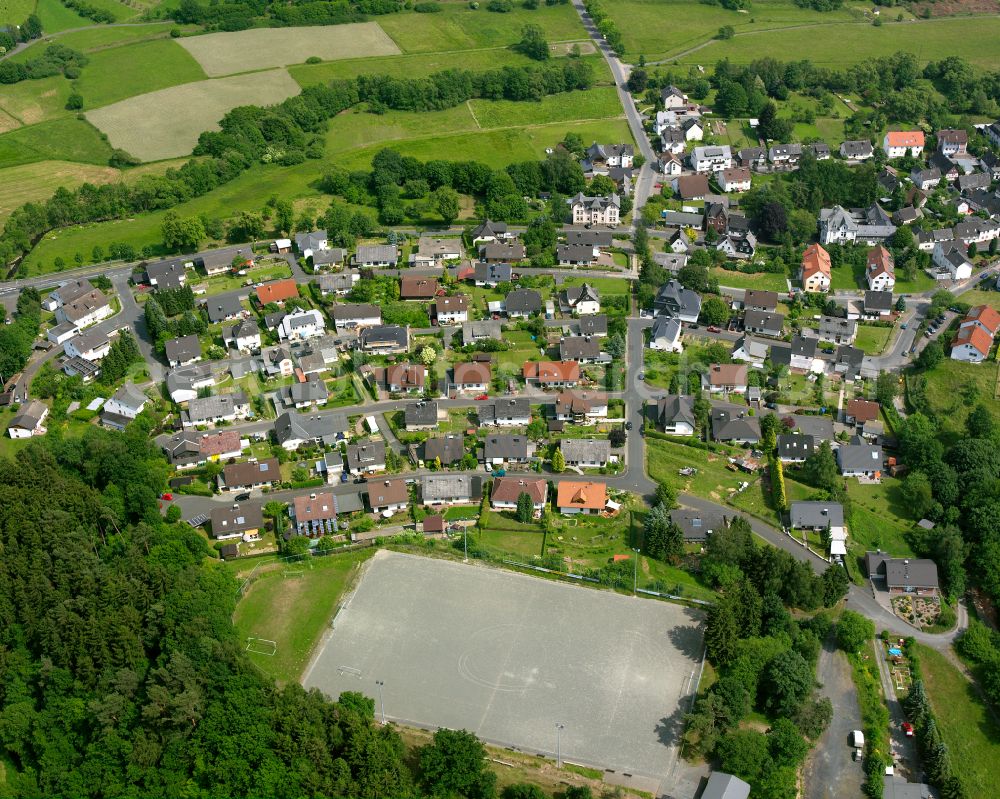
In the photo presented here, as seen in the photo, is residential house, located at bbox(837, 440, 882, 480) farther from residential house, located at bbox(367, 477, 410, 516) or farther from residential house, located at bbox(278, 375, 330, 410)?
residential house, located at bbox(278, 375, 330, 410)

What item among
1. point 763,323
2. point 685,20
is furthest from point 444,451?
point 685,20

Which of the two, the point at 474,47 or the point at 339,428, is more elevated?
the point at 474,47

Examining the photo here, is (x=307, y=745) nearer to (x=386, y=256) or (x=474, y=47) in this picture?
(x=386, y=256)

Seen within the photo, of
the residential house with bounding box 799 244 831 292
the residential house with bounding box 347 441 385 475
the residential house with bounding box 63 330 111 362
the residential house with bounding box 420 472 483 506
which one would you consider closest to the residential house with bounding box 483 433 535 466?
the residential house with bounding box 420 472 483 506

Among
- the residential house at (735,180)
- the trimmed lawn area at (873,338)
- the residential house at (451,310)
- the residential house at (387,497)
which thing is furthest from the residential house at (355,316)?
the residential house at (735,180)

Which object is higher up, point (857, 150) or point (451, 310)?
point (857, 150)

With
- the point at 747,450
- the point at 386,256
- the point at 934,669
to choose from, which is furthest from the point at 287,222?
the point at 934,669

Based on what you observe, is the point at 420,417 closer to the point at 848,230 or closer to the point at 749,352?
the point at 749,352
